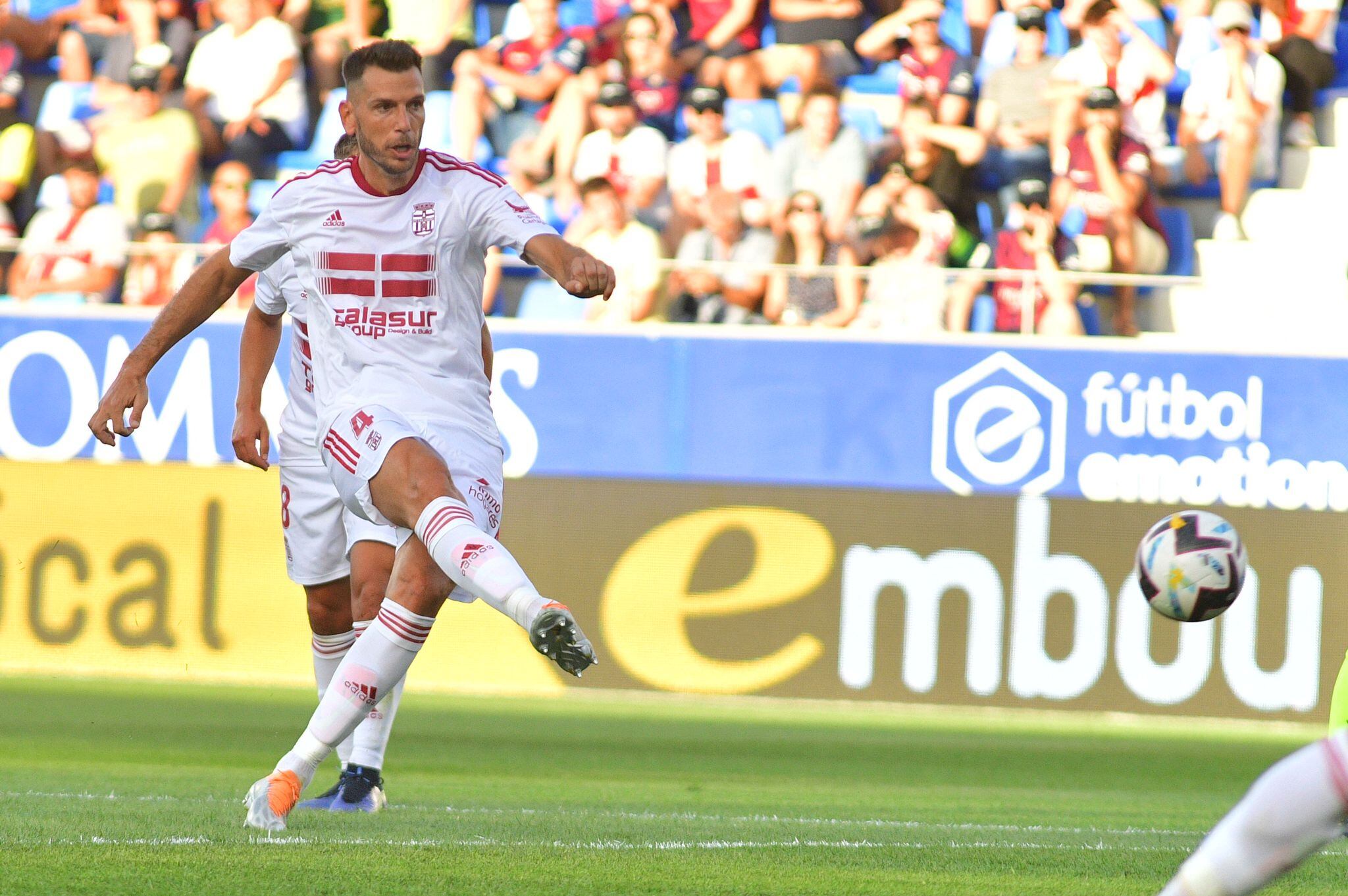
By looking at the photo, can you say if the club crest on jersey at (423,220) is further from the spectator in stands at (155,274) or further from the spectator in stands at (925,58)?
the spectator in stands at (925,58)

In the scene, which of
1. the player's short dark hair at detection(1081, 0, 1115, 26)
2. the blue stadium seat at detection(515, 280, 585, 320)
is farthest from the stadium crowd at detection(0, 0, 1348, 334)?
the blue stadium seat at detection(515, 280, 585, 320)

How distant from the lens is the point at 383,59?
5090mm

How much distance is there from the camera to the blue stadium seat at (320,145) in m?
13.4

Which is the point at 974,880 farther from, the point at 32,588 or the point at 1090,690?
the point at 32,588

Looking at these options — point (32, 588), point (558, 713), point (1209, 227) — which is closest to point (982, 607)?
point (558, 713)

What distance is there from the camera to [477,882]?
4188 mm

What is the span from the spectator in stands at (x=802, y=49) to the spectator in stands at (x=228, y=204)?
3477 mm

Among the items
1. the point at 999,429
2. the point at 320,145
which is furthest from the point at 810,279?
the point at 320,145

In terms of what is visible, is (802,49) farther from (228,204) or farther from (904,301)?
(228,204)

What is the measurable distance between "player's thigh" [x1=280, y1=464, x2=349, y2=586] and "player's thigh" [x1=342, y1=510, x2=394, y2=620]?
0.44 m

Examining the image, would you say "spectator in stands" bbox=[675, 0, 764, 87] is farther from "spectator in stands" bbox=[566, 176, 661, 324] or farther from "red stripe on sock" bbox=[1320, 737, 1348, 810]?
"red stripe on sock" bbox=[1320, 737, 1348, 810]

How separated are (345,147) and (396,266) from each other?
1242 millimetres

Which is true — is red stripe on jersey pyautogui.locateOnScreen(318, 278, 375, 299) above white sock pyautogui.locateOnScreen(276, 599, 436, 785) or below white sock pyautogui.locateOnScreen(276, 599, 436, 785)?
above

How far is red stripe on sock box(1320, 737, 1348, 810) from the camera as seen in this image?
288cm
